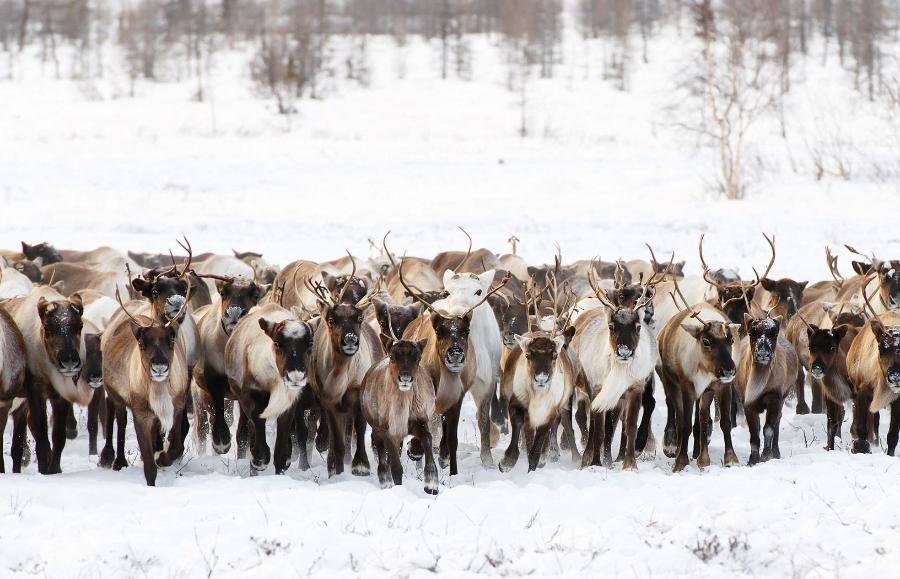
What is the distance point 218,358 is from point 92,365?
1345 mm

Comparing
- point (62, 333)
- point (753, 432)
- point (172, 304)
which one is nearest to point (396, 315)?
point (172, 304)

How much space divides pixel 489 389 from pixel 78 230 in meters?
21.0

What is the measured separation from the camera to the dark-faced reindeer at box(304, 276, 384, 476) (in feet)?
31.7

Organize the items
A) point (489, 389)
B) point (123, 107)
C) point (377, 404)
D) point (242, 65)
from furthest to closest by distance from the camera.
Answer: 1. point (242, 65)
2. point (123, 107)
3. point (489, 389)
4. point (377, 404)

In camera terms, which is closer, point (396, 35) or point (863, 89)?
point (863, 89)

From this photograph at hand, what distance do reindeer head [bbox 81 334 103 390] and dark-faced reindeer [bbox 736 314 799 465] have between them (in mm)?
6188

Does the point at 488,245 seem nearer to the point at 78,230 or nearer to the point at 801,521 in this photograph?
the point at 78,230

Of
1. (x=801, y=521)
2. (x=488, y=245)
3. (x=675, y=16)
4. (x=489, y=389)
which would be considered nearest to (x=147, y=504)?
(x=489, y=389)

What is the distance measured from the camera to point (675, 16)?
301 ft

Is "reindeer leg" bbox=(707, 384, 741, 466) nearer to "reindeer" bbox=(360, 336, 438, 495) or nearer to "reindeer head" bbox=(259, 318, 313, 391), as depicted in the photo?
"reindeer" bbox=(360, 336, 438, 495)

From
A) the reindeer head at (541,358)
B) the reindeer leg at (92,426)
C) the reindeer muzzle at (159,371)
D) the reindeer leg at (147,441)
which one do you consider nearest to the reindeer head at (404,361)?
the reindeer head at (541,358)

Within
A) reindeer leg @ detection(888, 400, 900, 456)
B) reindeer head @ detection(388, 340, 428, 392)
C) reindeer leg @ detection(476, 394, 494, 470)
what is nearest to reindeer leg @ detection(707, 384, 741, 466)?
reindeer leg @ detection(888, 400, 900, 456)

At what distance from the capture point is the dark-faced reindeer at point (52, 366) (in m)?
9.59

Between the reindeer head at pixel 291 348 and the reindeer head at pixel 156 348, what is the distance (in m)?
0.87
